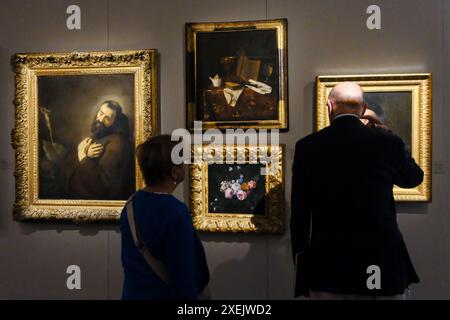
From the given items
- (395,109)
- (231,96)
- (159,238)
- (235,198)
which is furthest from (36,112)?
(395,109)

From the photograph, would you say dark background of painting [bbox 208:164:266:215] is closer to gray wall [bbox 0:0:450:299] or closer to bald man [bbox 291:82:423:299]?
gray wall [bbox 0:0:450:299]

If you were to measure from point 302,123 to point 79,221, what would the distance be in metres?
1.55

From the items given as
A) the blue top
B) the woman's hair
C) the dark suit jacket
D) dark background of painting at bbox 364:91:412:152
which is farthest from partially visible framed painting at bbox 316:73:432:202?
the blue top

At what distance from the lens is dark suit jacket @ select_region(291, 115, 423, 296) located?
192 centimetres

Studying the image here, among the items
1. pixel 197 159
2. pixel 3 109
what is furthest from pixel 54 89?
pixel 197 159

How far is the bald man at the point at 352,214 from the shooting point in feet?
6.31

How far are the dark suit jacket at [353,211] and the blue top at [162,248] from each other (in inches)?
24.3

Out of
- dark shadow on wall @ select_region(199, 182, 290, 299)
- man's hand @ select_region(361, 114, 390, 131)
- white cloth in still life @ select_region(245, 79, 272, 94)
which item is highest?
white cloth in still life @ select_region(245, 79, 272, 94)

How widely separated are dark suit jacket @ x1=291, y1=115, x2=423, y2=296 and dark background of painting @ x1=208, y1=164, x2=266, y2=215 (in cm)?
66

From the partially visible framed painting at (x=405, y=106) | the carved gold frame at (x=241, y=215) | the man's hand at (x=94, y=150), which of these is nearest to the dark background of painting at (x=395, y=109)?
the partially visible framed painting at (x=405, y=106)

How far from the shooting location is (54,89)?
9.35 ft

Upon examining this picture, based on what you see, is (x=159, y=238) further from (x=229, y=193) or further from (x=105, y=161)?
(x=105, y=161)

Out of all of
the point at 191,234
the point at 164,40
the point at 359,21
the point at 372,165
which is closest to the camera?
the point at 191,234

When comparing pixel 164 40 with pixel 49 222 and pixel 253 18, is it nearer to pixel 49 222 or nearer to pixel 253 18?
pixel 253 18
